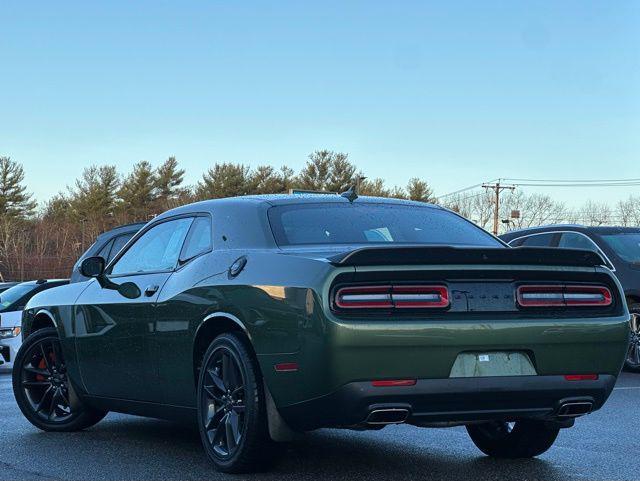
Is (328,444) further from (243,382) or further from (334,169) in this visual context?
(334,169)

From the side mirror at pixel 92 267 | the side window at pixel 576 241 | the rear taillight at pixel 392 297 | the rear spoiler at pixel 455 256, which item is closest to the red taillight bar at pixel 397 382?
the rear taillight at pixel 392 297

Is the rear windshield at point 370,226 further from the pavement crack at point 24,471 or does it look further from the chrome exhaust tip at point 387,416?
the pavement crack at point 24,471

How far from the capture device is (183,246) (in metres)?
6.63

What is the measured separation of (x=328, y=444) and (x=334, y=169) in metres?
84.2

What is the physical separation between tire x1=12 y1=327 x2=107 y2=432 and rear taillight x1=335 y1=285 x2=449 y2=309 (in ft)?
10.7

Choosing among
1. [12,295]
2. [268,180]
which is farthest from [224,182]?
[12,295]

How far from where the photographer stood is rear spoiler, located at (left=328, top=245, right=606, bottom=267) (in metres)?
5.13

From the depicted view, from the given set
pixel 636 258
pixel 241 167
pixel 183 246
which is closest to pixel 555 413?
pixel 183 246

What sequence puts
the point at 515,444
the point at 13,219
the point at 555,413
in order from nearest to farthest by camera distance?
the point at 555,413 < the point at 515,444 < the point at 13,219

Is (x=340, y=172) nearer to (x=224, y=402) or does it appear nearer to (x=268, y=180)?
(x=268, y=180)

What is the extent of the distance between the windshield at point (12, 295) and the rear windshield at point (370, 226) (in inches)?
442

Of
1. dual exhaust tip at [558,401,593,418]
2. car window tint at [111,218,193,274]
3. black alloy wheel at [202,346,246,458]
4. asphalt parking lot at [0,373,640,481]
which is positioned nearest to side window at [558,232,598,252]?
asphalt parking lot at [0,373,640,481]

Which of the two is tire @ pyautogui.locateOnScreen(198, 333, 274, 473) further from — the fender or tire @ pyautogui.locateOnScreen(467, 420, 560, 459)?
tire @ pyautogui.locateOnScreen(467, 420, 560, 459)

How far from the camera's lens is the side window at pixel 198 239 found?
640cm
